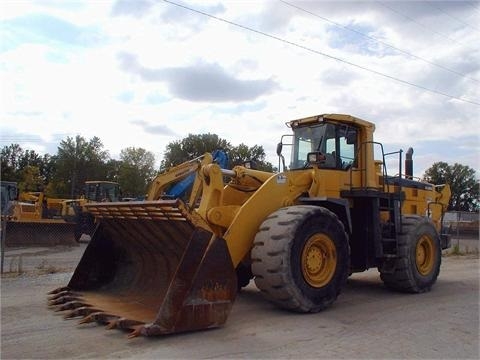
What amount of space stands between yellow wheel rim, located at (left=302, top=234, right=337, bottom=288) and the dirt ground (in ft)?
1.64

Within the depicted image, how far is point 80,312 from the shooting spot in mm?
6887

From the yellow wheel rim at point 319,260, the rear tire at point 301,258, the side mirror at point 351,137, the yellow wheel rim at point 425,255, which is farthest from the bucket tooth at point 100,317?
the yellow wheel rim at point 425,255

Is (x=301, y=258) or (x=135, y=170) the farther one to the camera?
(x=135, y=170)

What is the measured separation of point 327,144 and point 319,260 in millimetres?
2396

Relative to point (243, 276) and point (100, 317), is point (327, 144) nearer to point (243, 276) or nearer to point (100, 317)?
point (243, 276)

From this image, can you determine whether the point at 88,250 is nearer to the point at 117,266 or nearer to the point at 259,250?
the point at 117,266

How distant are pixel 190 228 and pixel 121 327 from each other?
1468 millimetres

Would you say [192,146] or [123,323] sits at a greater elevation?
[192,146]

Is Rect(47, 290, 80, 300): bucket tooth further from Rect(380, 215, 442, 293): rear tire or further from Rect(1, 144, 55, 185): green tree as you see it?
Rect(1, 144, 55, 185): green tree

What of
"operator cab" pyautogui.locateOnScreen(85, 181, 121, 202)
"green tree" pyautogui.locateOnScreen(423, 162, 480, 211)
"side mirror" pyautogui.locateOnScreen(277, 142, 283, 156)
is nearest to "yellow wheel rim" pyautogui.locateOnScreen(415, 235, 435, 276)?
"side mirror" pyautogui.locateOnScreen(277, 142, 283, 156)

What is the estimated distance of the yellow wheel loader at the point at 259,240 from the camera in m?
6.29

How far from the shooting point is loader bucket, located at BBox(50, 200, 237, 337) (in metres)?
6.02

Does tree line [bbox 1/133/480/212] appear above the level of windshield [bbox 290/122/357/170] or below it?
above

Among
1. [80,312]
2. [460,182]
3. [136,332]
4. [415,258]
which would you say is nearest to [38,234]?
[80,312]
